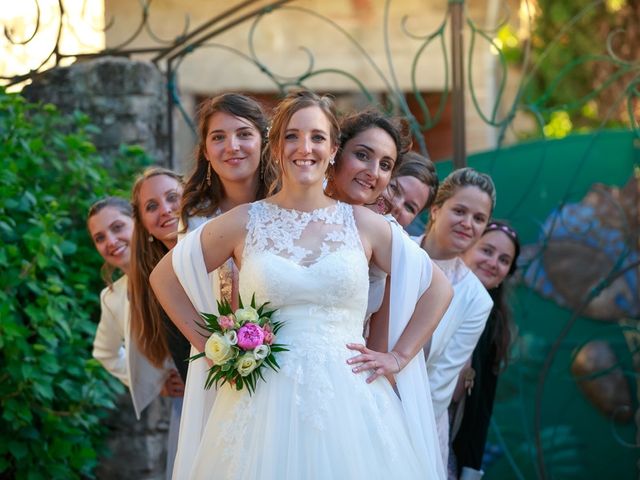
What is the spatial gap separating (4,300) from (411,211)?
5.58 ft

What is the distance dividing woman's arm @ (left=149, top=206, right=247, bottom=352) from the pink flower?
17 cm

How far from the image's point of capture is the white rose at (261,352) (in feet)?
10.9

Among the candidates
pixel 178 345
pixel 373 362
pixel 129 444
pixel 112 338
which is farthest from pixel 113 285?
pixel 373 362

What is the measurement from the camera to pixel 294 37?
9.63 meters

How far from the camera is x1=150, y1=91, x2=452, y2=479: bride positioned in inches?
130

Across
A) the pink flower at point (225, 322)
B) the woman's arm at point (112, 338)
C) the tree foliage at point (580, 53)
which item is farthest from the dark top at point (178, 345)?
the tree foliage at point (580, 53)

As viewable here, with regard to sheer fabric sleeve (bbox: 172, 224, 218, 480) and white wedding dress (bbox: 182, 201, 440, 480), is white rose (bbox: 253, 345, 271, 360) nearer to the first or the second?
white wedding dress (bbox: 182, 201, 440, 480)

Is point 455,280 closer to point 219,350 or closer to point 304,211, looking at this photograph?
point 304,211

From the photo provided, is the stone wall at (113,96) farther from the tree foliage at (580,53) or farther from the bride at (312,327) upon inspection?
the tree foliage at (580,53)

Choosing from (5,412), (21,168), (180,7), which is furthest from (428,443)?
(180,7)

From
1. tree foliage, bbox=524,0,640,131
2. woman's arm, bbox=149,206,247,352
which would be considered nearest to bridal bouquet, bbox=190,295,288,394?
woman's arm, bbox=149,206,247,352

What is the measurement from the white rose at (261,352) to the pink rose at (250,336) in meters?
0.01

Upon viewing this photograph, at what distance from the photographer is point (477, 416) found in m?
4.59

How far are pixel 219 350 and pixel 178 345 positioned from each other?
1120 millimetres
